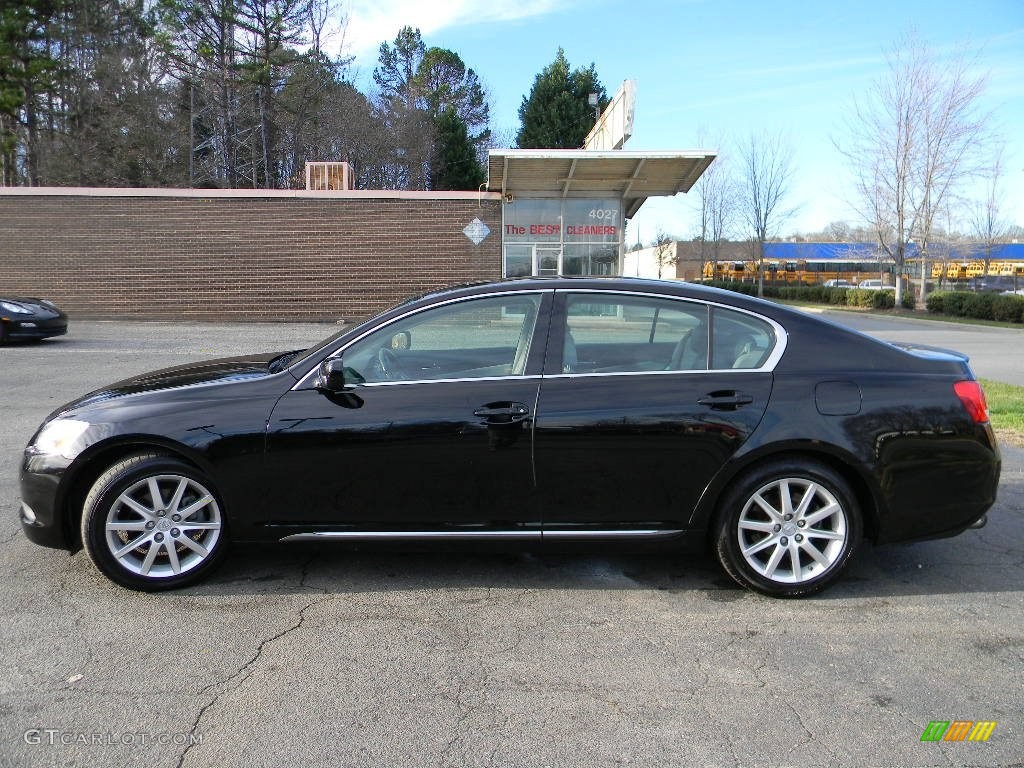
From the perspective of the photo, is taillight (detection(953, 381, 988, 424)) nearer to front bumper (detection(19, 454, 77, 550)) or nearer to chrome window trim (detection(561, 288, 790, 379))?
chrome window trim (detection(561, 288, 790, 379))

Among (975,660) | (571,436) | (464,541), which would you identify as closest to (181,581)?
(464,541)

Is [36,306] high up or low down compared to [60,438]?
up

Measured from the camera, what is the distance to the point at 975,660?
313 centimetres

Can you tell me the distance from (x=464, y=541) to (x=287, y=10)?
37538 millimetres

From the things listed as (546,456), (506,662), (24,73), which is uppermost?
(24,73)

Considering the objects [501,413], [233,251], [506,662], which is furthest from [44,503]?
[233,251]

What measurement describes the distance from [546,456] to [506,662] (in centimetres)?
98

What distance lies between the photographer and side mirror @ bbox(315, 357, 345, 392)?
3566mm

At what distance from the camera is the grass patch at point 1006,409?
7238 millimetres

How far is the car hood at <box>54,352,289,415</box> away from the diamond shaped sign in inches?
727

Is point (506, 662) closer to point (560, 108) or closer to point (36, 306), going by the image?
point (36, 306)

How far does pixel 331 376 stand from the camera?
356 centimetres

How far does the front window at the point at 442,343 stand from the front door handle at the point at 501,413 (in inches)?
8.0

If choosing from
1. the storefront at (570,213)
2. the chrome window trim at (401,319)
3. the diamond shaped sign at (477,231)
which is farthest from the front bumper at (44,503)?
the diamond shaped sign at (477,231)
